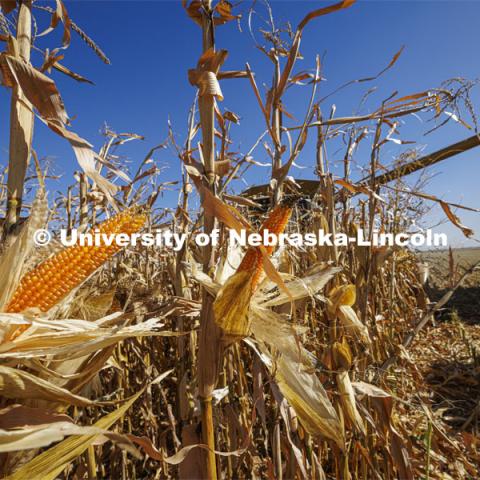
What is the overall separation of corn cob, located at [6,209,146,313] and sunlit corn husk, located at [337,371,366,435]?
89 cm

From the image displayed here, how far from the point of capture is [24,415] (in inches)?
22.4

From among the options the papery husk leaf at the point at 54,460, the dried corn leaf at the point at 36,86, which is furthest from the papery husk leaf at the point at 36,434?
the dried corn leaf at the point at 36,86

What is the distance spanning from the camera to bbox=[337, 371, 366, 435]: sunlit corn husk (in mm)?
1104

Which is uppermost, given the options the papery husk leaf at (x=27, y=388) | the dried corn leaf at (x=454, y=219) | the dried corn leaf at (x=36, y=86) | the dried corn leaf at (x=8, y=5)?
the dried corn leaf at (x=8, y=5)

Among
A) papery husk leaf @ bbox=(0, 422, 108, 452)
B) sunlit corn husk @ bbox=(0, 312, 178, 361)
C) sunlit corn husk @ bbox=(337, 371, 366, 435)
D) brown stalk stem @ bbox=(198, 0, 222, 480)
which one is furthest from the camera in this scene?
sunlit corn husk @ bbox=(337, 371, 366, 435)

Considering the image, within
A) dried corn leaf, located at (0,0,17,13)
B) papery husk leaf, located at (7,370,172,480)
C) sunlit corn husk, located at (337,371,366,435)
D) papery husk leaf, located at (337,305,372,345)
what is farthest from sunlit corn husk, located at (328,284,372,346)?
dried corn leaf, located at (0,0,17,13)

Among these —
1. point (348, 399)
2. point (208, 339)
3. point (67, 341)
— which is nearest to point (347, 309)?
point (348, 399)

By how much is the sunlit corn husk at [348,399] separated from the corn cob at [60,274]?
886 mm

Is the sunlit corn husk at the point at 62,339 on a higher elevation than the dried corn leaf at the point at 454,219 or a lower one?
lower

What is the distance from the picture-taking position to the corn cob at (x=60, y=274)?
2.51ft

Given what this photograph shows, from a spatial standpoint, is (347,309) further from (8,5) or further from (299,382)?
(8,5)

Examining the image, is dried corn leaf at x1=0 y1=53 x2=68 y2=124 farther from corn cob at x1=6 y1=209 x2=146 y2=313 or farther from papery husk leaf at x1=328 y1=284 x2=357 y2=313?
papery husk leaf at x1=328 y1=284 x2=357 y2=313

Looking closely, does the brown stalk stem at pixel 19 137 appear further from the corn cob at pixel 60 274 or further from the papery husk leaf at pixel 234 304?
the papery husk leaf at pixel 234 304

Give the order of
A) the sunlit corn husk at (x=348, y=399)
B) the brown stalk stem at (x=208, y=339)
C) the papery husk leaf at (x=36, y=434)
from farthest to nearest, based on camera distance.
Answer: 1. the sunlit corn husk at (x=348, y=399)
2. the brown stalk stem at (x=208, y=339)
3. the papery husk leaf at (x=36, y=434)
